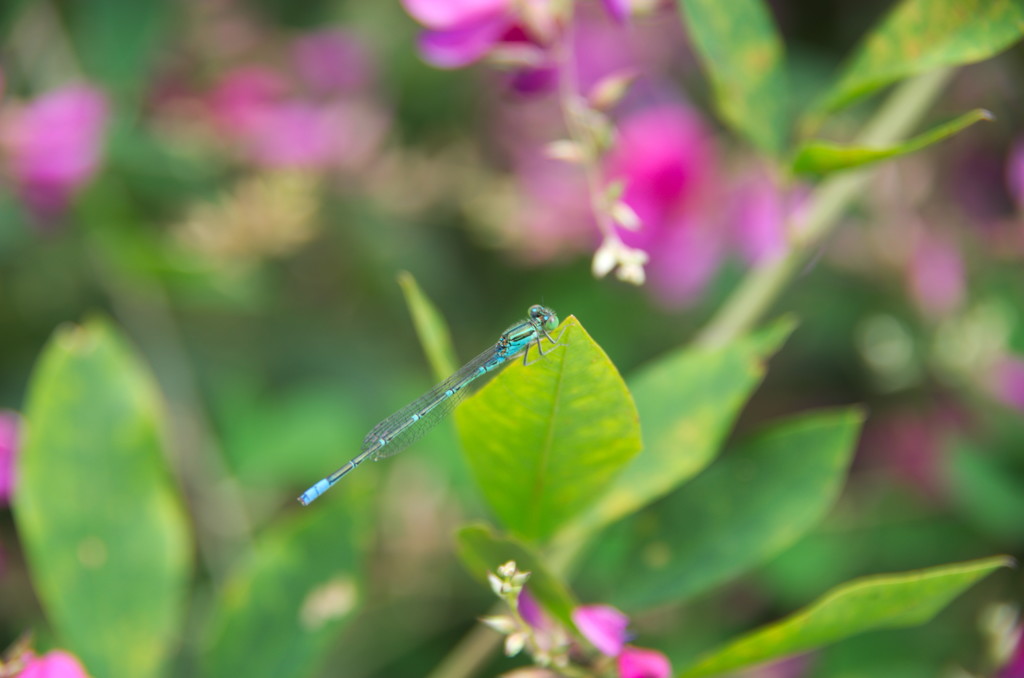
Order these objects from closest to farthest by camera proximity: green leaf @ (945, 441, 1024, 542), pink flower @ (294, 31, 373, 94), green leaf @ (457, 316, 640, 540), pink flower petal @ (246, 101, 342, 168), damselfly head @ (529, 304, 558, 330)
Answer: green leaf @ (457, 316, 640, 540) < damselfly head @ (529, 304, 558, 330) < green leaf @ (945, 441, 1024, 542) < pink flower petal @ (246, 101, 342, 168) < pink flower @ (294, 31, 373, 94)

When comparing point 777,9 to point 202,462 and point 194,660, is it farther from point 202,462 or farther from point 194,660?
point 194,660

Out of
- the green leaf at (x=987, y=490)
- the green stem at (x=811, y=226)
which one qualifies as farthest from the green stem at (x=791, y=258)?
the green leaf at (x=987, y=490)

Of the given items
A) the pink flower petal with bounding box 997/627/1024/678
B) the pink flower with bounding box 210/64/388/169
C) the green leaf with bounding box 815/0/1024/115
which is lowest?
the pink flower petal with bounding box 997/627/1024/678

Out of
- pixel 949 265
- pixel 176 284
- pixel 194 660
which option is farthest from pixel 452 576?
pixel 949 265

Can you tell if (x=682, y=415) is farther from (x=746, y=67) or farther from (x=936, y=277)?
(x=936, y=277)

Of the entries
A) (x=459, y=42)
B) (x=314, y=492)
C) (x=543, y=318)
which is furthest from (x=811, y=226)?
(x=314, y=492)

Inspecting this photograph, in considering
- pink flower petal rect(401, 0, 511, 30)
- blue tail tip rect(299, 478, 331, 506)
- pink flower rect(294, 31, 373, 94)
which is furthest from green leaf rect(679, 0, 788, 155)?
pink flower rect(294, 31, 373, 94)

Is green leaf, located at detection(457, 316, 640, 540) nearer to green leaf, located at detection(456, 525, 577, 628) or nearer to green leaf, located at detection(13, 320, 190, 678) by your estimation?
green leaf, located at detection(456, 525, 577, 628)
